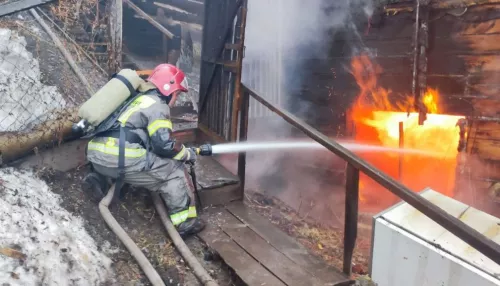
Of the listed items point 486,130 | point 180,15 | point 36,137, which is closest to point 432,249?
point 486,130

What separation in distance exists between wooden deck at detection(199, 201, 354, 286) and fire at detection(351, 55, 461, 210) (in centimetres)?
401

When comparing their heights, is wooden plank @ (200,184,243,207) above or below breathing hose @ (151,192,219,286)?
above

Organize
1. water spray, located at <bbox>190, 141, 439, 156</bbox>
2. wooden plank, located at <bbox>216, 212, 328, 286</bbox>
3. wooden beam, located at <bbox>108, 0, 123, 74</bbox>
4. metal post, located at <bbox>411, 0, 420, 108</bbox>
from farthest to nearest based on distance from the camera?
1. wooden beam, located at <bbox>108, 0, 123, 74</bbox>
2. metal post, located at <bbox>411, 0, 420, 108</bbox>
3. water spray, located at <bbox>190, 141, 439, 156</bbox>
4. wooden plank, located at <bbox>216, 212, 328, 286</bbox>

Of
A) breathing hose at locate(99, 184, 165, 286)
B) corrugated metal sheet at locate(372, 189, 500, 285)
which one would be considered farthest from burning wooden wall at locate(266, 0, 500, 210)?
breathing hose at locate(99, 184, 165, 286)

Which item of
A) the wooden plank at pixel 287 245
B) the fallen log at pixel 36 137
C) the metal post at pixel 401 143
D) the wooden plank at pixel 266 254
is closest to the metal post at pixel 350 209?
the wooden plank at pixel 287 245

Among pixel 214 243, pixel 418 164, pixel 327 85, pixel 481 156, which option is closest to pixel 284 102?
pixel 327 85

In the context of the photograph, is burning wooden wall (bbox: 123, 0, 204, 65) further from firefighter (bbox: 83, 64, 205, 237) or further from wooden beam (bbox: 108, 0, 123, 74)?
firefighter (bbox: 83, 64, 205, 237)

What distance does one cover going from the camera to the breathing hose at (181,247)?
3.67 metres

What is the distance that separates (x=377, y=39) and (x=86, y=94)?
5.55m

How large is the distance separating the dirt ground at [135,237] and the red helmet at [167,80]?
138 cm

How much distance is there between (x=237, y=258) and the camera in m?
4.19

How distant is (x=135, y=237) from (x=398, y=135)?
18.6 feet

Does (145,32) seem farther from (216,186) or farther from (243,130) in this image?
(216,186)

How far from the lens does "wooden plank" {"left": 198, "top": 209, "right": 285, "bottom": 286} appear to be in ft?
12.7
